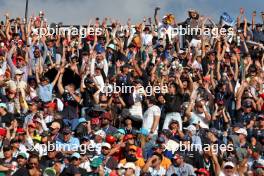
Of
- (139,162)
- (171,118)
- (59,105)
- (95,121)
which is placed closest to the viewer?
Result: (139,162)

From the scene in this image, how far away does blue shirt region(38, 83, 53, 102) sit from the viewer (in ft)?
73.1

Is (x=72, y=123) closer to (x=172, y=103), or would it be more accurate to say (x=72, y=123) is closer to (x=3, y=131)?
(x=3, y=131)

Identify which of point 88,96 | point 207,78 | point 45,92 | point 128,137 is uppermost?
point 207,78

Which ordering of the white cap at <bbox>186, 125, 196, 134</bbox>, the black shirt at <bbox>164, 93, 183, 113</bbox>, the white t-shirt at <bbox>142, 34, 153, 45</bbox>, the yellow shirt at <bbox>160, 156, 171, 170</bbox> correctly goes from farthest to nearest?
the white t-shirt at <bbox>142, 34, 153, 45</bbox> < the black shirt at <bbox>164, 93, 183, 113</bbox> < the white cap at <bbox>186, 125, 196, 134</bbox> < the yellow shirt at <bbox>160, 156, 171, 170</bbox>

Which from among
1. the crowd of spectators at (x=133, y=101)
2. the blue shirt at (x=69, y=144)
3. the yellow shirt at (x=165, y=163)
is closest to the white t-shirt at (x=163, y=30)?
the crowd of spectators at (x=133, y=101)

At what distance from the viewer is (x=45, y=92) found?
22422 millimetres

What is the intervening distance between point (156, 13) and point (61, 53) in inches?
154

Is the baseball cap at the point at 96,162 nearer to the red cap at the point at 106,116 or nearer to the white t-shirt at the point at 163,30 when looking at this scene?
the red cap at the point at 106,116

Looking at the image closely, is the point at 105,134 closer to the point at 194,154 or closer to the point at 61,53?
the point at 194,154

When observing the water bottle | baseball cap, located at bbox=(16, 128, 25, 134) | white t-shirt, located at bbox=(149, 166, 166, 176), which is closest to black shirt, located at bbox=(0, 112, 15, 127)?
baseball cap, located at bbox=(16, 128, 25, 134)

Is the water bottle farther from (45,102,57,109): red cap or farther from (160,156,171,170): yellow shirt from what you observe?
(45,102,57,109): red cap

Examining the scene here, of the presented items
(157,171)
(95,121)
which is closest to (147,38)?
(95,121)

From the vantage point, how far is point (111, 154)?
18500mm

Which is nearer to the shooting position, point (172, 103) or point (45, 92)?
point (172, 103)
